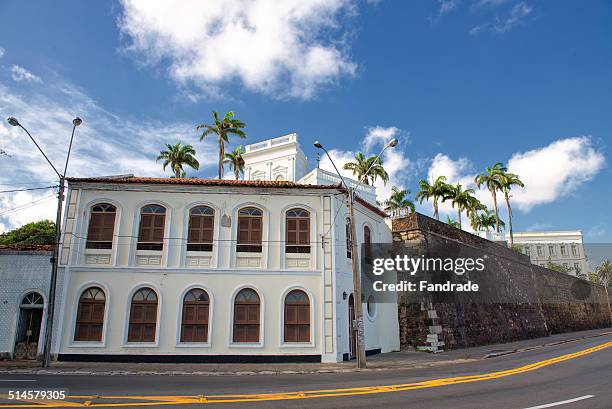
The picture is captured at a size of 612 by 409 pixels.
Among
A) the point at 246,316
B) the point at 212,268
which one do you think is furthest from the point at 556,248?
the point at 212,268

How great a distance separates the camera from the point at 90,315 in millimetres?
17516

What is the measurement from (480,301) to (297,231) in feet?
52.4

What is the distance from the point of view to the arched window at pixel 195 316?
688 inches

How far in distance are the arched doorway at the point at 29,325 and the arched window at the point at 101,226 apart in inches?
128

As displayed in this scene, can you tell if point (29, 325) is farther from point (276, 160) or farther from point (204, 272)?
point (276, 160)

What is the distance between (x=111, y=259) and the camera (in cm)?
1809

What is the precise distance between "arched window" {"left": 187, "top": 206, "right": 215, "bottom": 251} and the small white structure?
5.85 metres

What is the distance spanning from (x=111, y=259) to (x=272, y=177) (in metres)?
22.8

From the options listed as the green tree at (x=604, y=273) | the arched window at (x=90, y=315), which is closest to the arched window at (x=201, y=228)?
the arched window at (x=90, y=315)

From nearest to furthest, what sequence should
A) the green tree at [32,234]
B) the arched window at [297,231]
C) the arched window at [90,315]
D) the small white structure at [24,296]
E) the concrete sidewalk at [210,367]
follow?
the concrete sidewalk at [210,367]
the arched window at [90,315]
the small white structure at [24,296]
the arched window at [297,231]
the green tree at [32,234]

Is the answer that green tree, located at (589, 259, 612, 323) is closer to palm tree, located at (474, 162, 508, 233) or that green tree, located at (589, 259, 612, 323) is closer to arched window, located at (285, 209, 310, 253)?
palm tree, located at (474, 162, 508, 233)

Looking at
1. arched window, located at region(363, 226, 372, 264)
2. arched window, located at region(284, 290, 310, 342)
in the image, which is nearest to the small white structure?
arched window, located at region(284, 290, 310, 342)

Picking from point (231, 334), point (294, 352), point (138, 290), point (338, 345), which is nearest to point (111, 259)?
point (138, 290)

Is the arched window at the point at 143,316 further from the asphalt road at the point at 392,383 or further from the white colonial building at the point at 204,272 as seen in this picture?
the asphalt road at the point at 392,383
